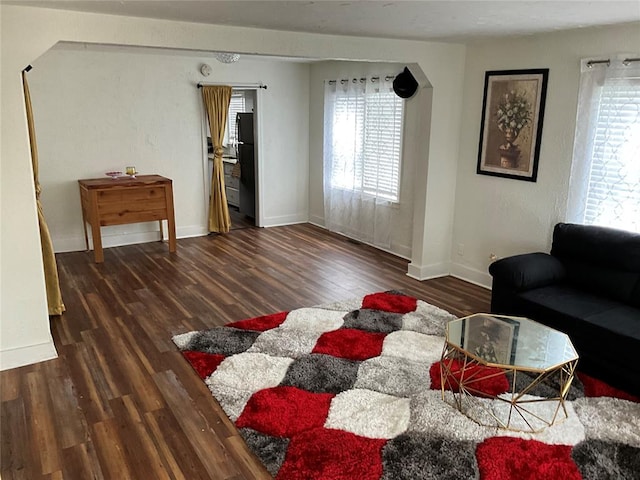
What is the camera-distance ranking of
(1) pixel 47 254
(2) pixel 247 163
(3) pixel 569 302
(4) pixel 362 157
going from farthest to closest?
(2) pixel 247 163 < (4) pixel 362 157 < (1) pixel 47 254 < (3) pixel 569 302

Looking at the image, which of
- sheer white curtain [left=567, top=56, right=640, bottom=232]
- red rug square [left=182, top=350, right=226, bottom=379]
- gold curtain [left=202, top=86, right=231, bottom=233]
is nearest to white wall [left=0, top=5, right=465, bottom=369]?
red rug square [left=182, top=350, right=226, bottom=379]

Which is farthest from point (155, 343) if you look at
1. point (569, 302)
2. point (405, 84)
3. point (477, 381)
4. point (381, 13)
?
point (405, 84)

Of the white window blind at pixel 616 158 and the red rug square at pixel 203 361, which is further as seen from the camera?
the white window blind at pixel 616 158

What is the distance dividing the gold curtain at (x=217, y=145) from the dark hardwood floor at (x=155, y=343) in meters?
0.28

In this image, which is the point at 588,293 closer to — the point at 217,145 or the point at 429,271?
the point at 429,271

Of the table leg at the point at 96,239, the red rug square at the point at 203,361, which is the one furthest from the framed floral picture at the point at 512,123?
the table leg at the point at 96,239

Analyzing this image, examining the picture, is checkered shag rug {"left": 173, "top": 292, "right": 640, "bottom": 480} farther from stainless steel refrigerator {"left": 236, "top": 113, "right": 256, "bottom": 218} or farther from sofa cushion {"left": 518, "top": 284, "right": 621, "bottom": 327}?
stainless steel refrigerator {"left": 236, "top": 113, "right": 256, "bottom": 218}

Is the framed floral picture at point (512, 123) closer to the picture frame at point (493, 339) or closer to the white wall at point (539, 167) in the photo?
the white wall at point (539, 167)

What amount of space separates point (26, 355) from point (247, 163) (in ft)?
15.2

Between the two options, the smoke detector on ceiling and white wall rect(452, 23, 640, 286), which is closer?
white wall rect(452, 23, 640, 286)

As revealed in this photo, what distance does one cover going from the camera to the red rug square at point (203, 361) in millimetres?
3285

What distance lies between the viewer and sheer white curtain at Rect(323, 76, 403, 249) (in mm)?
5934

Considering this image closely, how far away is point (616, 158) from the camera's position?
372 centimetres

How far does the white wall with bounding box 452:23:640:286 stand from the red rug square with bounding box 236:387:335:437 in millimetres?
2553
